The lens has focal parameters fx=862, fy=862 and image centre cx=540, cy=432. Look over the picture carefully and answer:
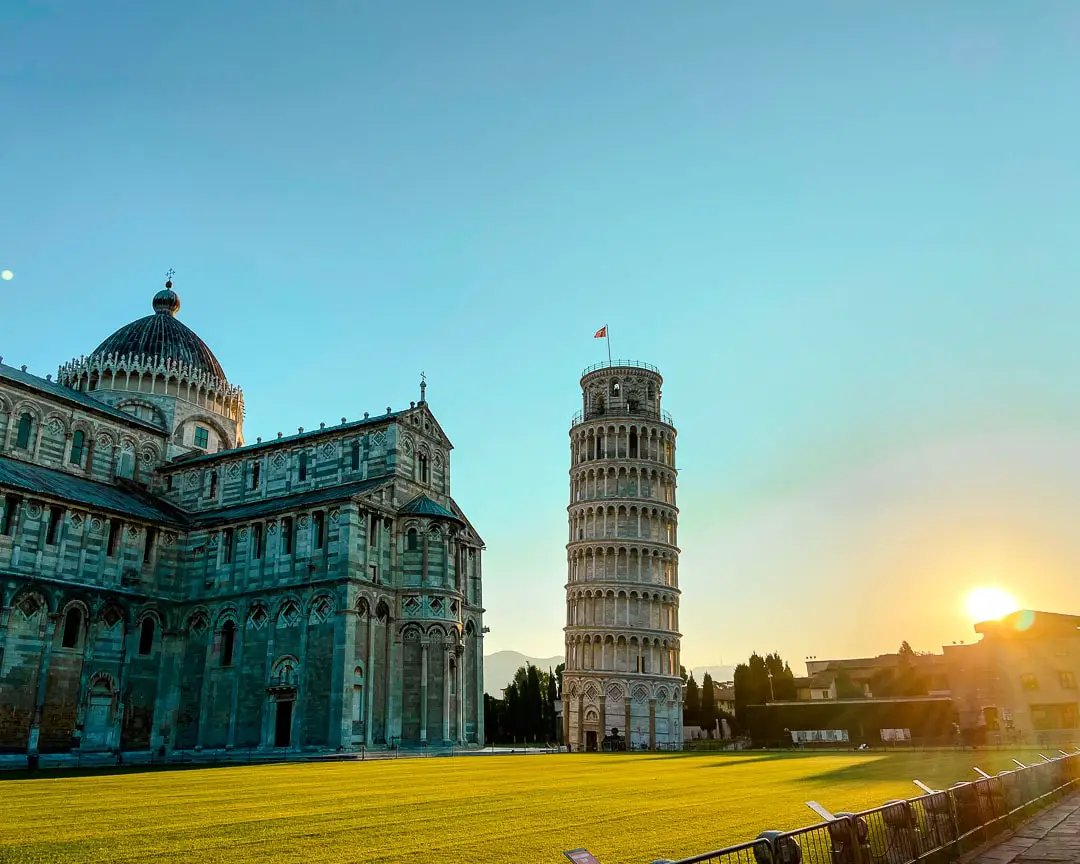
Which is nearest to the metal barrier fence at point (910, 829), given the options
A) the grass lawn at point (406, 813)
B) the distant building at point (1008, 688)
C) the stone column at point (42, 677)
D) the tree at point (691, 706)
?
the grass lawn at point (406, 813)

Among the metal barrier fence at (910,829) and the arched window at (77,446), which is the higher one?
the arched window at (77,446)

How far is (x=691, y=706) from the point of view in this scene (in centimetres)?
9469

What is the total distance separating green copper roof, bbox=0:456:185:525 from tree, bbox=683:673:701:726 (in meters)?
62.0

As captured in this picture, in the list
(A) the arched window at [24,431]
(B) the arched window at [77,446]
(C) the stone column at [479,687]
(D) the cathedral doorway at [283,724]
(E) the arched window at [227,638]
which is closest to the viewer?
(D) the cathedral doorway at [283,724]

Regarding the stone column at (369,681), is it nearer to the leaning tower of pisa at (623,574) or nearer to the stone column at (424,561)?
the stone column at (424,561)

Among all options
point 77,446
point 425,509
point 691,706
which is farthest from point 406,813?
point 691,706

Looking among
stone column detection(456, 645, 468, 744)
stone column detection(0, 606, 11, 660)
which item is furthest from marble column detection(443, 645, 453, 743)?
stone column detection(0, 606, 11, 660)

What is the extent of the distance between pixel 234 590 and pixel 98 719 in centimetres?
877

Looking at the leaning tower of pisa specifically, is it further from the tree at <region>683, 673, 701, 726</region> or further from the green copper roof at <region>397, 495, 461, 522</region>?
the green copper roof at <region>397, 495, 461, 522</region>

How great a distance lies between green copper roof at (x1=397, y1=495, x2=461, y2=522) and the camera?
157 ft

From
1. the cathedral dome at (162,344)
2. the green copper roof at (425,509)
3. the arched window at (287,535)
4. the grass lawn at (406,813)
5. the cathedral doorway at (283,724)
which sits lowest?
the grass lawn at (406,813)

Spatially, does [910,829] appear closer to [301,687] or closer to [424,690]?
[424,690]

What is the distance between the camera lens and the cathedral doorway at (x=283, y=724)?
42750 millimetres

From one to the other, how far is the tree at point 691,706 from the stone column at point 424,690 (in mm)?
54114
